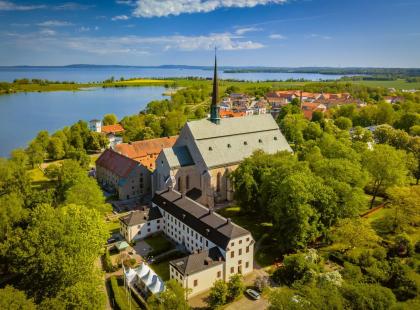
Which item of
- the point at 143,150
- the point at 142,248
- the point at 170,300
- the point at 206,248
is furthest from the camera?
the point at 143,150

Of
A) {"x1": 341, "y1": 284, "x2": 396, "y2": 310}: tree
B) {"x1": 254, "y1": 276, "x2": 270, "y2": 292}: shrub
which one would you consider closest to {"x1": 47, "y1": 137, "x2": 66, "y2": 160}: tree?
{"x1": 254, "y1": 276, "x2": 270, "y2": 292}: shrub

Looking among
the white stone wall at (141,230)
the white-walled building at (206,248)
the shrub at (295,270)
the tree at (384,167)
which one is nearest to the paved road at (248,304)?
the shrub at (295,270)

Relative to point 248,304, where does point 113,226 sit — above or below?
above

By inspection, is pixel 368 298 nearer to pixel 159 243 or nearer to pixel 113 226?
pixel 159 243

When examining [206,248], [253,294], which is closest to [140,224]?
[206,248]

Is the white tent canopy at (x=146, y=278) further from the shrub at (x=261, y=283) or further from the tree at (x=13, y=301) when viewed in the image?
the tree at (x=13, y=301)

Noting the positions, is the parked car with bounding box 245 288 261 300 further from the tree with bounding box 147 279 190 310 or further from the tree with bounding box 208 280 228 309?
the tree with bounding box 147 279 190 310

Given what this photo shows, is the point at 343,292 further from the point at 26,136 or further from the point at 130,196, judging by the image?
the point at 26,136
